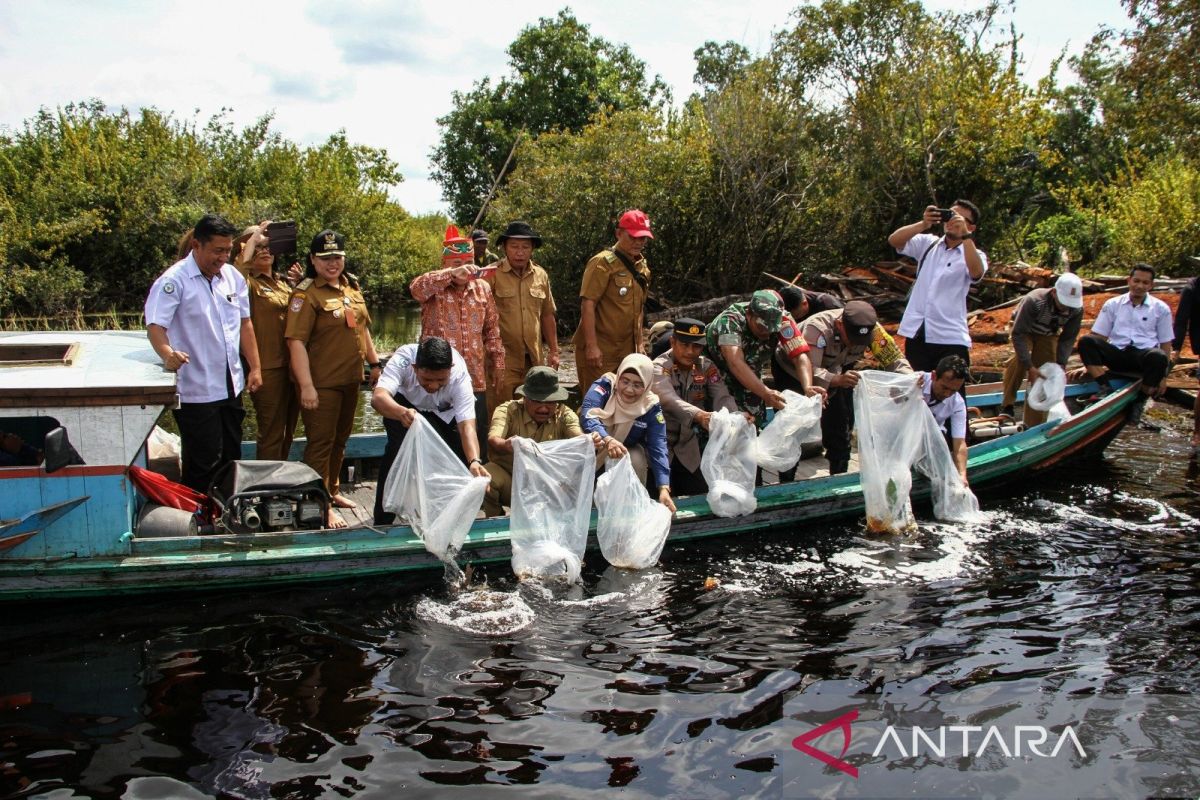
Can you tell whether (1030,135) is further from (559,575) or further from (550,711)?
(550,711)

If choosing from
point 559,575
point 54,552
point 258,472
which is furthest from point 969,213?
point 54,552

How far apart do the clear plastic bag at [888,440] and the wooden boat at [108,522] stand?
248 cm

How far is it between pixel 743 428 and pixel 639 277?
5.70ft

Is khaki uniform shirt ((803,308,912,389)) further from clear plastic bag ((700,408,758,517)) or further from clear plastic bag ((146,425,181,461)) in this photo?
clear plastic bag ((146,425,181,461))

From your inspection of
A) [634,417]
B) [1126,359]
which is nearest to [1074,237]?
[1126,359]

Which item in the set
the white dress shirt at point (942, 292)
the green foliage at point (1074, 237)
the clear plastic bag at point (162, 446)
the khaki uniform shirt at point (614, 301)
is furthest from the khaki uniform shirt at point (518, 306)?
the green foliage at point (1074, 237)

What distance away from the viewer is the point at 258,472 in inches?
207

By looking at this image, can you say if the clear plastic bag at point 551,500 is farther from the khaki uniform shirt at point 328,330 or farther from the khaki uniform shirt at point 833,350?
the khaki uniform shirt at point 833,350

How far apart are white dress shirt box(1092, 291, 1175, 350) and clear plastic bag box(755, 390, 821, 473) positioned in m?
4.81

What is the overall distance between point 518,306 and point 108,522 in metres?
3.10

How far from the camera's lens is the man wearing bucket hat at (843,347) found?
649 cm

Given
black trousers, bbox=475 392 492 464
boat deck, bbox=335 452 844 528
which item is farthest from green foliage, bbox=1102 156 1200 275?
black trousers, bbox=475 392 492 464

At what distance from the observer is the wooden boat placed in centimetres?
460

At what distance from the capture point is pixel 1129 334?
30.4 feet
